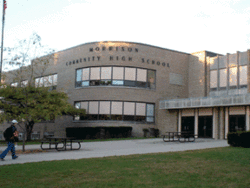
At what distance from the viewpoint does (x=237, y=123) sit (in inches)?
1149

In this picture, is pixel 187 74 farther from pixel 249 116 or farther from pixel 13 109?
pixel 13 109

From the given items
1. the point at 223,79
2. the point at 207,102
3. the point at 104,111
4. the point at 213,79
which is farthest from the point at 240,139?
the point at 213,79

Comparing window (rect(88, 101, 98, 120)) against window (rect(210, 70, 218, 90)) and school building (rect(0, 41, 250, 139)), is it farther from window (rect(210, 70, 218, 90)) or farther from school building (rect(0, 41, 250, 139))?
window (rect(210, 70, 218, 90))

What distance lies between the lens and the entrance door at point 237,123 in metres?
28.7

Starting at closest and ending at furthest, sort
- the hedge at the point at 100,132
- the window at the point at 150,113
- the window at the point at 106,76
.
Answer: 1. the hedge at the point at 100,132
2. the window at the point at 106,76
3. the window at the point at 150,113

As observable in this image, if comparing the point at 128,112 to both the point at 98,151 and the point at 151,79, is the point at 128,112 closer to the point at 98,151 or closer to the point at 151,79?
the point at 151,79

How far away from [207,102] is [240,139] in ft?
47.9

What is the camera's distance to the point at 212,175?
771cm

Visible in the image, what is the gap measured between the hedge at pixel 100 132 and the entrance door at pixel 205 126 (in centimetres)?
777

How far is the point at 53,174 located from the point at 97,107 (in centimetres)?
2492

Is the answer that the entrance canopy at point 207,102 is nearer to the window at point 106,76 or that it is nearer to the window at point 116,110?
the window at point 116,110

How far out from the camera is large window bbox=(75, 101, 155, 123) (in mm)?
32875

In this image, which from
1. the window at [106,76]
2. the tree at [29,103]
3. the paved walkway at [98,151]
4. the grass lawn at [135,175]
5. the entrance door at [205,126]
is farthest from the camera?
the window at [106,76]

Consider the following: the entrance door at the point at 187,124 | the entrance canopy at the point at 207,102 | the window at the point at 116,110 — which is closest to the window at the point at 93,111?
the window at the point at 116,110
